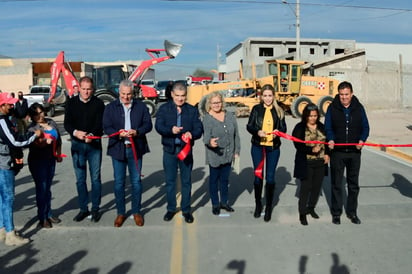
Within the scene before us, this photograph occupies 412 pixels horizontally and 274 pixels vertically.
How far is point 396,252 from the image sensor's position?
180 inches

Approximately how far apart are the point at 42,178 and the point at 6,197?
577 mm

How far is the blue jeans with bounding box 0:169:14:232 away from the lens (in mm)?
4660

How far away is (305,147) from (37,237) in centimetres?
354

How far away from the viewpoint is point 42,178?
523 centimetres

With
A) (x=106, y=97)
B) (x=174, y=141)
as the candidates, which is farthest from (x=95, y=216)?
(x=106, y=97)

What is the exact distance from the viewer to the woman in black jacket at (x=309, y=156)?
5.43 m

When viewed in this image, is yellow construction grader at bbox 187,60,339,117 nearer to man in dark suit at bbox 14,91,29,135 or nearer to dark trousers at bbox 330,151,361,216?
dark trousers at bbox 330,151,361,216

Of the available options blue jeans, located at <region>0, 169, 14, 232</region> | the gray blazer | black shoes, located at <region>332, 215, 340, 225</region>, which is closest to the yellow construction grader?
the gray blazer

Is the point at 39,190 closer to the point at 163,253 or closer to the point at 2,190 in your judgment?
the point at 2,190

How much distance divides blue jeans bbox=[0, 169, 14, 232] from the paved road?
28 centimetres

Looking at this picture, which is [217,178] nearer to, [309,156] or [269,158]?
[269,158]

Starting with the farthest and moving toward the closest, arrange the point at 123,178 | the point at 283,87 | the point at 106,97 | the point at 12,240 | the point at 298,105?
the point at 106,97
the point at 283,87
the point at 298,105
the point at 123,178
the point at 12,240

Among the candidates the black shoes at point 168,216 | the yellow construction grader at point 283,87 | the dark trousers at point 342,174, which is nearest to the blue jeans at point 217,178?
the black shoes at point 168,216

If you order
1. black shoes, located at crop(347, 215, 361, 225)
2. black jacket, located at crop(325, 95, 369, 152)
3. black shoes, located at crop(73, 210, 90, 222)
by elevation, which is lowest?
black shoes, located at crop(347, 215, 361, 225)
